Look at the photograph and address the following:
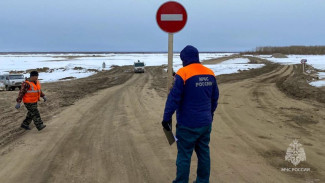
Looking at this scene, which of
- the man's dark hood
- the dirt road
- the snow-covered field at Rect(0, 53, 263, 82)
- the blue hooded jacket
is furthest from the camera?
the snow-covered field at Rect(0, 53, 263, 82)

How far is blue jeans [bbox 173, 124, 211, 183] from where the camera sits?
348cm

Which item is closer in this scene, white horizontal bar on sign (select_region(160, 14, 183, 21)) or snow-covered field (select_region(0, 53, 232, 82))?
white horizontal bar on sign (select_region(160, 14, 183, 21))

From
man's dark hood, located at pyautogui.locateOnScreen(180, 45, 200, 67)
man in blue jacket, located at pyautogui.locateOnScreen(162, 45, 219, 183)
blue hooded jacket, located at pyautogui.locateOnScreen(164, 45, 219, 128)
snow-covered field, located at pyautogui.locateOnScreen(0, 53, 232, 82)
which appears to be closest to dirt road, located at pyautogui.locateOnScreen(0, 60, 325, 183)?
man in blue jacket, located at pyautogui.locateOnScreen(162, 45, 219, 183)

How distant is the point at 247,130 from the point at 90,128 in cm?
406

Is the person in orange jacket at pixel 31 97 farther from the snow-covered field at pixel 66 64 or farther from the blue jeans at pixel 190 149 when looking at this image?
the snow-covered field at pixel 66 64

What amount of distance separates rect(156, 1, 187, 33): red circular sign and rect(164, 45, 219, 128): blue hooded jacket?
832mm

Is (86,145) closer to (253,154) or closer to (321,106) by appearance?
(253,154)

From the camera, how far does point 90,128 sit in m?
7.21

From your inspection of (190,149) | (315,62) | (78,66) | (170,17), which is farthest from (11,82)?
(315,62)

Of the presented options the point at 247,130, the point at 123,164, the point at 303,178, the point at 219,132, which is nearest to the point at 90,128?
the point at 123,164

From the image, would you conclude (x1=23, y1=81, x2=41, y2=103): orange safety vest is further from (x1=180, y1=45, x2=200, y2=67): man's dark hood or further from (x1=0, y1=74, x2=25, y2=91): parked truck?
(x1=0, y1=74, x2=25, y2=91): parked truck

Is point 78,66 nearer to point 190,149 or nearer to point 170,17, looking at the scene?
point 170,17

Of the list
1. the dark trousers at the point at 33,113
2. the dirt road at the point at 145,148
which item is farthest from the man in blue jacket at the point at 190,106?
the dark trousers at the point at 33,113

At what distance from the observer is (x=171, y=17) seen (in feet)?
13.8
